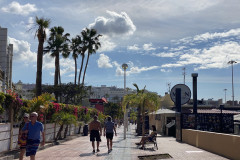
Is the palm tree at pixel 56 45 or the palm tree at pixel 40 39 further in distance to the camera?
the palm tree at pixel 56 45

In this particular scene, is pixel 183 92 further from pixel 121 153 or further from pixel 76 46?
pixel 76 46

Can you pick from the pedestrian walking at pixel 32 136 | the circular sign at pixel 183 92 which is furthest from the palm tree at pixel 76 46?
the pedestrian walking at pixel 32 136

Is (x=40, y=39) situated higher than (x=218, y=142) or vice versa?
(x=40, y=39)

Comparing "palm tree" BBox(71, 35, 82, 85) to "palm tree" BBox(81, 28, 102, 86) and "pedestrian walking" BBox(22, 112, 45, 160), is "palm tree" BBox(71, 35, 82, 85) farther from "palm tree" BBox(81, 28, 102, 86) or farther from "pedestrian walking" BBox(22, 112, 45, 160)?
"pedestrian walking" BBox(22, 112, 45, 160)

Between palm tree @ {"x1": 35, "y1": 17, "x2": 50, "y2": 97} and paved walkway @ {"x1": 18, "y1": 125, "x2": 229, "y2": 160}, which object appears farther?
palm tree @ {"x1": 35, "y1": 17, "x2": 50, "y2": 97}

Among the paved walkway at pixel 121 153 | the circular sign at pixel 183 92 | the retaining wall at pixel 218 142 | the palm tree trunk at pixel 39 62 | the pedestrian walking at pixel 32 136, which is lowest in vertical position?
the paved walkway at pixel 121 153

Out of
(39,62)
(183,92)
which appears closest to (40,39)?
(39,62)

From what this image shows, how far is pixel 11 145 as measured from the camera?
12.7m

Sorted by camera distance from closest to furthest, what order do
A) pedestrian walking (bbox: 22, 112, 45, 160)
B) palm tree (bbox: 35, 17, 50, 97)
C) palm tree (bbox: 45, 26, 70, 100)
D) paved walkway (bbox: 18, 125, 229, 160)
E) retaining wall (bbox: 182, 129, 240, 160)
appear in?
1. pedestrian walking (bbox: 22, 112, 45, 160)
2. retaining wall (bbox: 182, 129, 240, 160)
3. paved walkway (bbox: 18, 125, 229, 160)
4. palm tree (bbox: 35, 17, 50, 97)
5. palm tree (bbox: 45, 26, 70, 100)

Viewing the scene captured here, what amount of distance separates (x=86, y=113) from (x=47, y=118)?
12.0 metres

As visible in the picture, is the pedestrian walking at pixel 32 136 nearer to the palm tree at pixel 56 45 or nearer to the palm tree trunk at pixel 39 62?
the palm tree trunk at pixel 39 62

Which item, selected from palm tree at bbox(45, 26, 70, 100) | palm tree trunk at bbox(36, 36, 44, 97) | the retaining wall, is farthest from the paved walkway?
palm tree at bbox(45, 26, 70, 100)

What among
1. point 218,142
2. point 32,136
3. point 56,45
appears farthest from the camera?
point 56,45

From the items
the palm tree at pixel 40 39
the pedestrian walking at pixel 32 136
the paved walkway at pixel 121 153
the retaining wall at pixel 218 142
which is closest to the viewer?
the pedestrian walking at pixel 32 136
